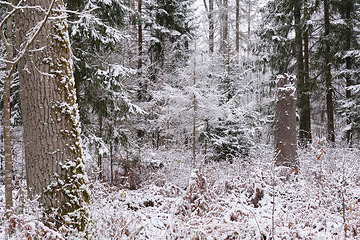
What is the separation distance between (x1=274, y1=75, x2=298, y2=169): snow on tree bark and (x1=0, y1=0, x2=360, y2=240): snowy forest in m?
0.03

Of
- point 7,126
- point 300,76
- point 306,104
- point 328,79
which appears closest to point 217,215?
point 7,126

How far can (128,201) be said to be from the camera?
3953mm

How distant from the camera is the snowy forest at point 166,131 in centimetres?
272

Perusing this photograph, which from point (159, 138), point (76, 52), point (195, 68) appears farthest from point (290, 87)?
point (159, 138)

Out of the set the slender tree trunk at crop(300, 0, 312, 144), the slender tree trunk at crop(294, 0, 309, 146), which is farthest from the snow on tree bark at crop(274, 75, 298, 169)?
the slender tree trunk at crop(294, 0, 309, 146)

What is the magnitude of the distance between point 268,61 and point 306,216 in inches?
409

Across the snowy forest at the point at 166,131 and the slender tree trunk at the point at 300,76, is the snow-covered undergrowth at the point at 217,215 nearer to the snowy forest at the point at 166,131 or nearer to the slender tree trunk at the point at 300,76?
the snowy forest at the point at 166,131

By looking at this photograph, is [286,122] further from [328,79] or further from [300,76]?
[300,76]

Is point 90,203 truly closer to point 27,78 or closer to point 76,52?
point 27,78

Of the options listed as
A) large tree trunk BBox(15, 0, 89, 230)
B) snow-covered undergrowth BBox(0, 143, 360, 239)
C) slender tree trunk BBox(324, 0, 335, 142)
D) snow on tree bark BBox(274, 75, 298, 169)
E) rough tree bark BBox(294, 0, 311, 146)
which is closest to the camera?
snow-covered undergrowth BBox(0, 143, 360, 239)

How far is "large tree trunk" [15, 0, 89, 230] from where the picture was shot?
8.89 ft

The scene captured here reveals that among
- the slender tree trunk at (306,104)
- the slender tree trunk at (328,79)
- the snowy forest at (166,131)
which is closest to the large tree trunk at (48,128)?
the snowy forest at (166,131)

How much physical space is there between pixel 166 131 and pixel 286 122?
4.48 m

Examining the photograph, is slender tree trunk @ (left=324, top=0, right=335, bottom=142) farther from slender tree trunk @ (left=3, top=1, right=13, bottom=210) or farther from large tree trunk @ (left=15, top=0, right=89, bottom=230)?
slender tree trunk @ (left=3, top=1, right=13, bottom=210)
